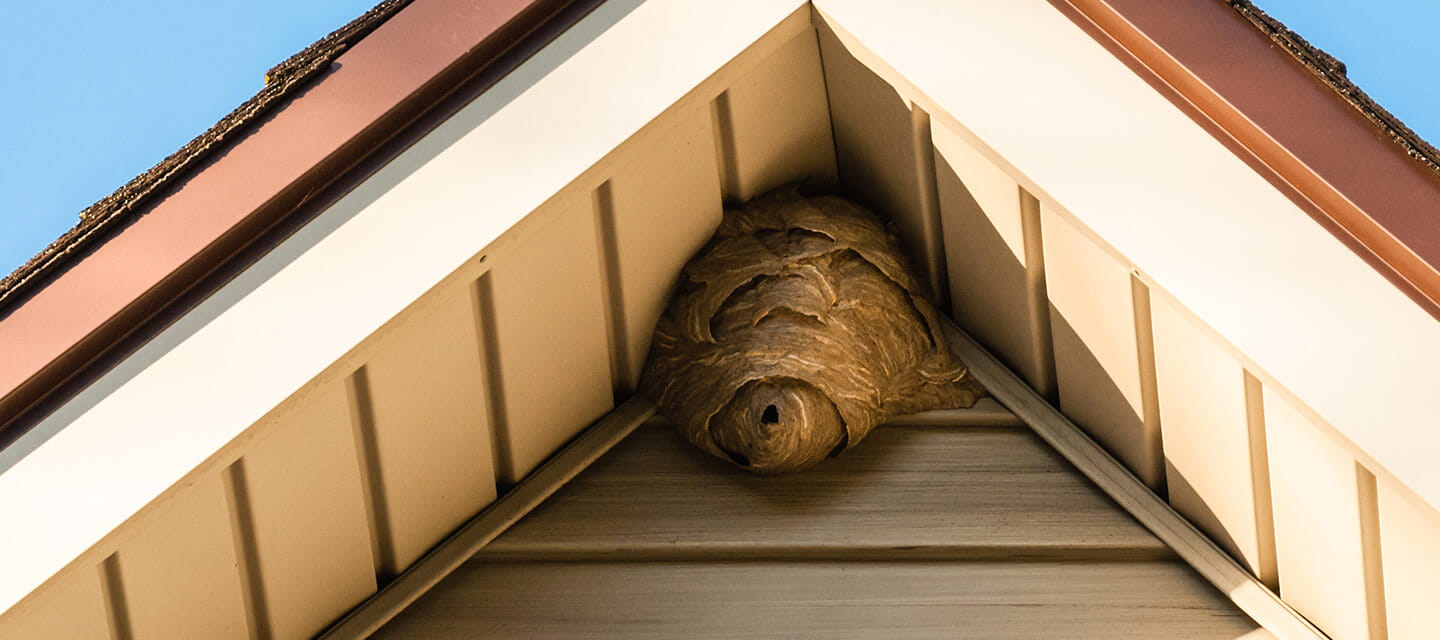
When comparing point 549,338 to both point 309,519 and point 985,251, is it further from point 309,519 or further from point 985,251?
point 985,251

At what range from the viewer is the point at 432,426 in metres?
1.93

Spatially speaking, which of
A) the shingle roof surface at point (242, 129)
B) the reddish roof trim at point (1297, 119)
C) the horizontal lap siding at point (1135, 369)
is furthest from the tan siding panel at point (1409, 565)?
the shingle roof surface at point (242, 129)

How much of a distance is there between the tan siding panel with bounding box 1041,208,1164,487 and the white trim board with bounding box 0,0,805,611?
53 centimetres

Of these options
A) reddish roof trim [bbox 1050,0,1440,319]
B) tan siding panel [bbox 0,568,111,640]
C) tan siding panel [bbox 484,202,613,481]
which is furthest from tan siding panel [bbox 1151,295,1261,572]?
tan siding panel [bbox 0,568,111,640]

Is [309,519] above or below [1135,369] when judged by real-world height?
below

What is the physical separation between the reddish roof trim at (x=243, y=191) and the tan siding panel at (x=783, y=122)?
467 millimetres

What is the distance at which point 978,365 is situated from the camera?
2.24 m

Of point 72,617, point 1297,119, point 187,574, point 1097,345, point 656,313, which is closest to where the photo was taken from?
point 1297,119

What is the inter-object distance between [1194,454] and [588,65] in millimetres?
975

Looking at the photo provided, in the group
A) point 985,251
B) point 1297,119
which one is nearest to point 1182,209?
point 1297,119

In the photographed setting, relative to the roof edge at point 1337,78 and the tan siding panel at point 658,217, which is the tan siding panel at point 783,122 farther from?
the roof edge at point 1337,78

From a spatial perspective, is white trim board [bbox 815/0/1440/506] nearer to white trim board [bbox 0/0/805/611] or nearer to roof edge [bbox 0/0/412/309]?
white trim board [bbox 0/0/805/611]

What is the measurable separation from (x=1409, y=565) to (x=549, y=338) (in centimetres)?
115

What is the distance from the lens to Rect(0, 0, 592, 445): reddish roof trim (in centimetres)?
142
